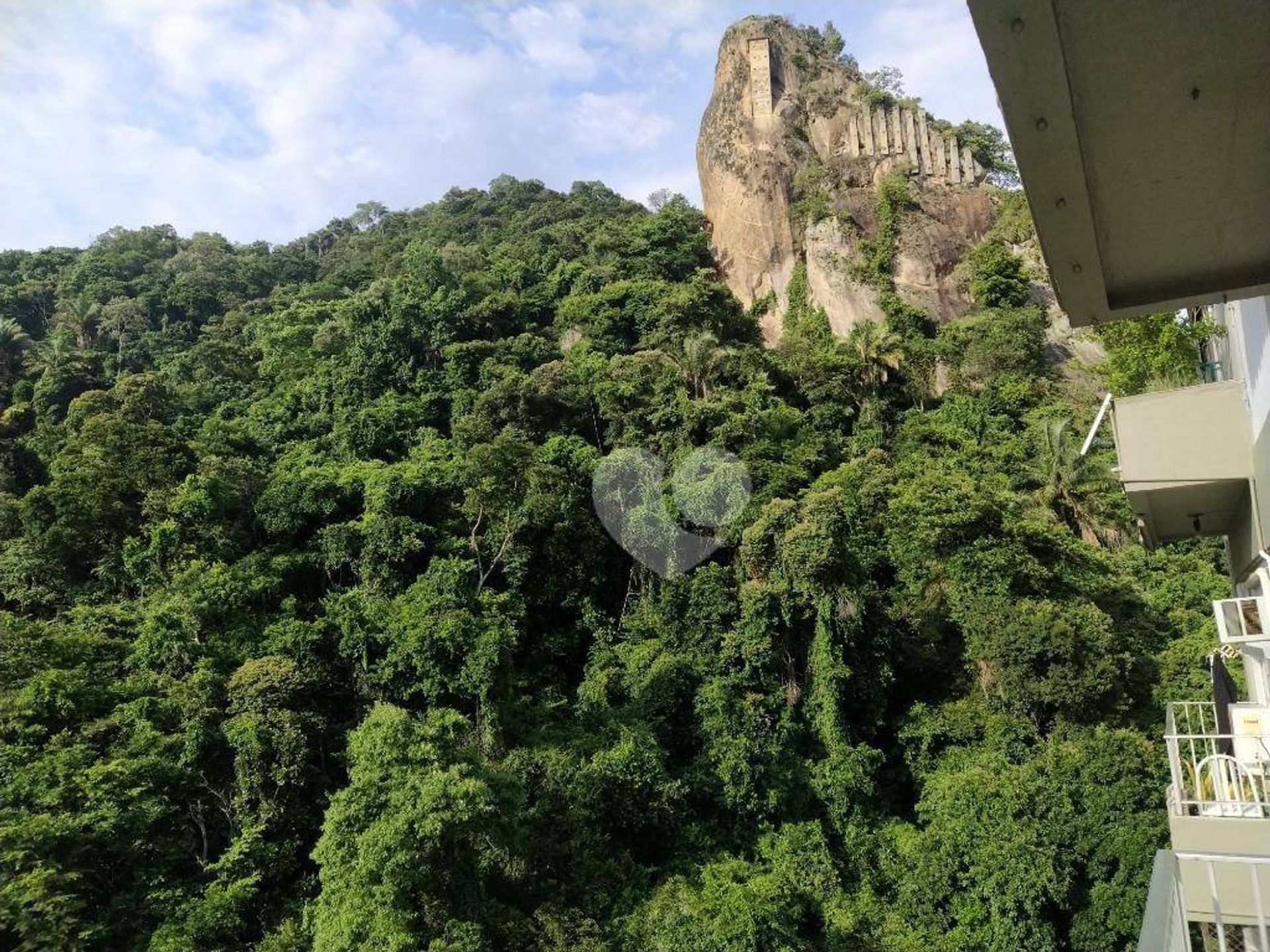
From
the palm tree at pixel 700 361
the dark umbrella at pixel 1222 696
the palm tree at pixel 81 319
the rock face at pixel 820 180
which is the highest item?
the rock face at pixel 820 180

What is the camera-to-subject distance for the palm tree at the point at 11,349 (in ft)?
92.0

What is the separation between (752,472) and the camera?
21047 millimetres

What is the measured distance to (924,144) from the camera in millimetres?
33719

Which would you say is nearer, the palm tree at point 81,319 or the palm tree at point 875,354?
the palm tree at point 875,354

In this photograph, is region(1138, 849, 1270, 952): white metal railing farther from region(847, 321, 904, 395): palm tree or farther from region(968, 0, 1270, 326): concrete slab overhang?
region(847, 321, 904, 395): palm tree

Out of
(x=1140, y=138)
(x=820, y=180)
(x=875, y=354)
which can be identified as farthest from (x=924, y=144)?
(x=1140, y=138)

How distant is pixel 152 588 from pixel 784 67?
97.7ft

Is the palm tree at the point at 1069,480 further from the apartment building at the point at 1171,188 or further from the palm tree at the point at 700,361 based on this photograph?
the apartment building at the point at 1171,188

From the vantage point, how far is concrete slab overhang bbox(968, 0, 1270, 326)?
217 cm

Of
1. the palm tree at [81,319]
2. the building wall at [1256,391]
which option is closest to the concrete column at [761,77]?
the palm tree at [81,319]

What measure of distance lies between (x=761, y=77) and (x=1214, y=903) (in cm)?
3618

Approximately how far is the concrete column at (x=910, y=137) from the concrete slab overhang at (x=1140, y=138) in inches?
1288

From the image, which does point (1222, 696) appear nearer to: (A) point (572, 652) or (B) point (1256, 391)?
(B) point (1256, 391)

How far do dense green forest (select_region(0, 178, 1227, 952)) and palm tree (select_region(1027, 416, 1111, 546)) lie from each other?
0.08m
